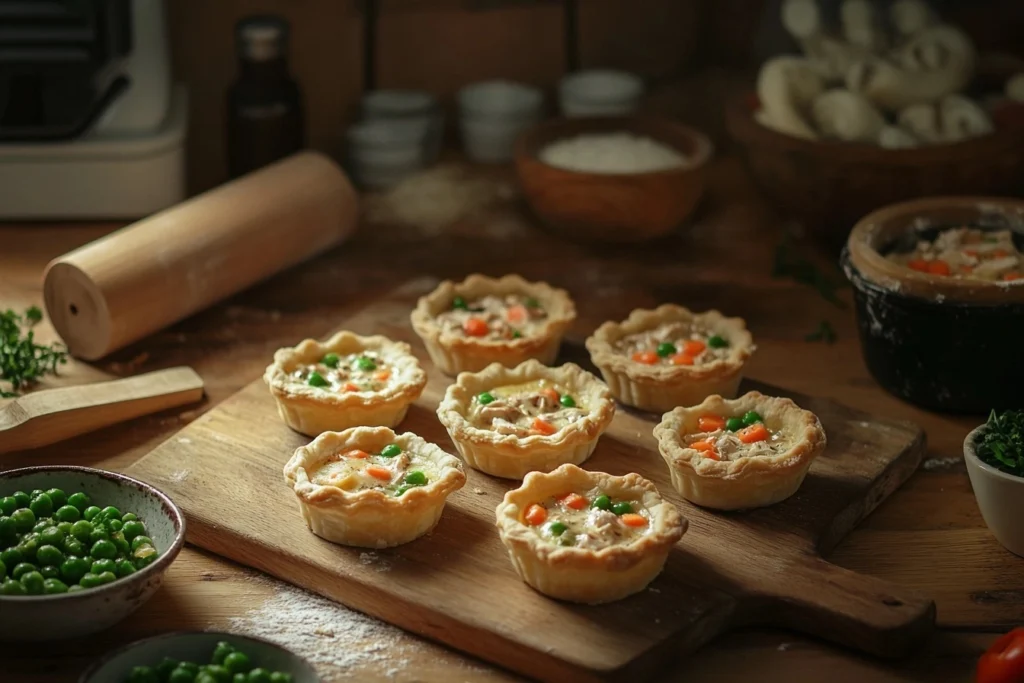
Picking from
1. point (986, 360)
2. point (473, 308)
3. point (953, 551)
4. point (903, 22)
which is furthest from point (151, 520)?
point (903, 22)

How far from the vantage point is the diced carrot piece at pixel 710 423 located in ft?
10.9

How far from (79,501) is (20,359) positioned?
0.94 meters

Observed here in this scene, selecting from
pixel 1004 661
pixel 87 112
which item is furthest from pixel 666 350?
pixel 87 112

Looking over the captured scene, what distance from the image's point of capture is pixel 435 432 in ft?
11.4

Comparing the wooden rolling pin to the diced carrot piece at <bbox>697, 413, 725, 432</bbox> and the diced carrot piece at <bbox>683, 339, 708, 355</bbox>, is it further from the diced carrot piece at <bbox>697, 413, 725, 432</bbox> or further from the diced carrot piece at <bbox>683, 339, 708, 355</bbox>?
the diced carrot piece at <bbox>697, 413, 725, 432</bbox>

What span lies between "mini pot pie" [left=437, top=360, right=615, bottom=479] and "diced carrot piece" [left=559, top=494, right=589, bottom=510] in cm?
22

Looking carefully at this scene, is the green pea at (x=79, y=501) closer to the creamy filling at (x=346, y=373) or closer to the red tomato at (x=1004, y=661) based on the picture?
the creamy filling at (x=346, y=373)

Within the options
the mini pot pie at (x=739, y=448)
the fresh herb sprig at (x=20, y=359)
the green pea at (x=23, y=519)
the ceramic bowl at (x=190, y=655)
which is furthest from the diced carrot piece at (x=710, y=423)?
the fresh herb sprig at (x=20, y=359)

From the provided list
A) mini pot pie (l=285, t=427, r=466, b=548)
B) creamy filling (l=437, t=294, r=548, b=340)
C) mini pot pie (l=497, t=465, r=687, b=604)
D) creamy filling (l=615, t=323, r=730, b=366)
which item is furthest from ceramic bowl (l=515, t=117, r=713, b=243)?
mini pot pie (l=497, t=465, r=687, b=604)

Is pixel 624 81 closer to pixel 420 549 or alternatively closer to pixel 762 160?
pixel 762 160

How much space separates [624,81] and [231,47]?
1.53 meters

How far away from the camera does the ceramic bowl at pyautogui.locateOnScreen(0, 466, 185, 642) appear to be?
8.52 ft

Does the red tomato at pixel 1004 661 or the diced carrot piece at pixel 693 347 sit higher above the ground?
the diced carrot piece at pixel 693 347

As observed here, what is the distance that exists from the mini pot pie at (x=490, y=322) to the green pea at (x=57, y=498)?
113 cm
